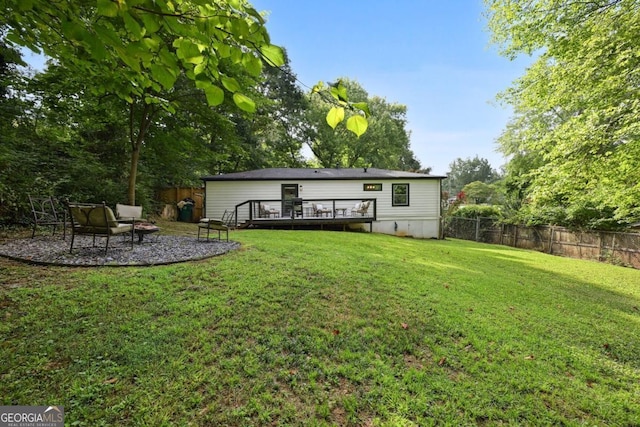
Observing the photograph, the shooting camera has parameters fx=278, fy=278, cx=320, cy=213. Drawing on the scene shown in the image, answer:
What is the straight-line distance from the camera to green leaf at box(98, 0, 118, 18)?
1.17 metres

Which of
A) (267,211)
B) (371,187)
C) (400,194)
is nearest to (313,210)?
(267,211)

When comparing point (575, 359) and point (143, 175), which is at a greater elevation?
point (143, 175)

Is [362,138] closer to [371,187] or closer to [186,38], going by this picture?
[371,187]

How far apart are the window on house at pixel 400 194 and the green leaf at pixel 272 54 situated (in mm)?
15009

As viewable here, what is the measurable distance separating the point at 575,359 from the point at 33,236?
10.1 meters

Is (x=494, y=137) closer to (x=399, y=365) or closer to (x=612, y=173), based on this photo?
(x=612, y=173)

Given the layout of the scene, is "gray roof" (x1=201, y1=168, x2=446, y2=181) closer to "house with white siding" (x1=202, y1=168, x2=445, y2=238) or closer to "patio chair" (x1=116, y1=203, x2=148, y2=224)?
"house with white siding" (x1=202, y1=168, x2=445, y2=238)

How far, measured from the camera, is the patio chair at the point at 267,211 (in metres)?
13.4

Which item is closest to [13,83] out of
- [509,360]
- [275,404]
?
[275,404]

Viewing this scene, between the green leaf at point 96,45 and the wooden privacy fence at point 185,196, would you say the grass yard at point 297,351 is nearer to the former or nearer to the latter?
the green leaf at point 96,45

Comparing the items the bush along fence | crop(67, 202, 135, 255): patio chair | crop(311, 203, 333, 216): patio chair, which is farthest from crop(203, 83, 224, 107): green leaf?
the bush along fence

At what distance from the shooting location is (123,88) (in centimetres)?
295

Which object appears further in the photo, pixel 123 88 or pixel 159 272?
pixel 159 272

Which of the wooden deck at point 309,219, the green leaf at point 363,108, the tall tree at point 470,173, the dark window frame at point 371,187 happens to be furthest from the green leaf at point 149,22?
the tall tree at point 470,173
